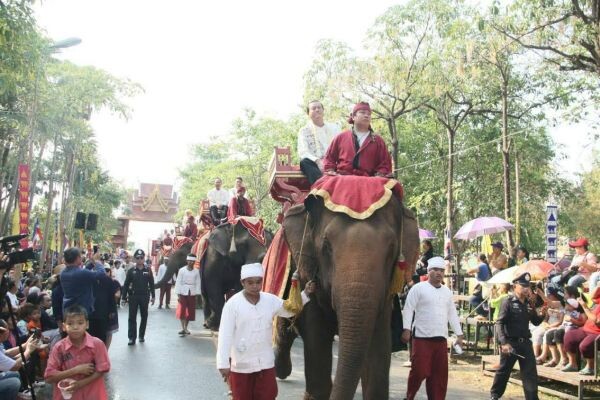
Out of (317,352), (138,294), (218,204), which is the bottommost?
(317,352)

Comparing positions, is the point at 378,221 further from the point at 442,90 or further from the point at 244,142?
the point at 244,142

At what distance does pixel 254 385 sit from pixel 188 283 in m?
10.4

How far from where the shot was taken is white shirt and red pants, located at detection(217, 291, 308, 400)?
579cm

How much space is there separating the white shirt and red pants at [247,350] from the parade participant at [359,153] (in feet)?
4.33

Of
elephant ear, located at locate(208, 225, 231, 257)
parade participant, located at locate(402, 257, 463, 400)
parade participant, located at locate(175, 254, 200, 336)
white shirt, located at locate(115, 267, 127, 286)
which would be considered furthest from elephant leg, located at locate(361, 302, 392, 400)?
white shirt, located at locate(115, 267, 127, 286)

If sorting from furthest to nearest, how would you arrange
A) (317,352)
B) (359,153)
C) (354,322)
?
(359,153), (317,352), (354,322)

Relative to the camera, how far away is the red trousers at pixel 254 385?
19.0 ft

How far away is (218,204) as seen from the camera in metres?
15.5

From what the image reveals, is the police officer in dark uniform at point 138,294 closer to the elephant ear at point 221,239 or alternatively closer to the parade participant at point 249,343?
the elephant ear at point 221,239

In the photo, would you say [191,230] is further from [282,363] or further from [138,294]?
[282,363]

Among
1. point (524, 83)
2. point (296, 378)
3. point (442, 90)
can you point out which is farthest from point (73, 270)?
point (524, 83)

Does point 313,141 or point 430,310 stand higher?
point 313,141

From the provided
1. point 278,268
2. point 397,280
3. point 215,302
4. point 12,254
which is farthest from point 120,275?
point 397,280

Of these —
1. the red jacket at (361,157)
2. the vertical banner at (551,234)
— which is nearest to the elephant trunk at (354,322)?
the red jacket at (361,157)
